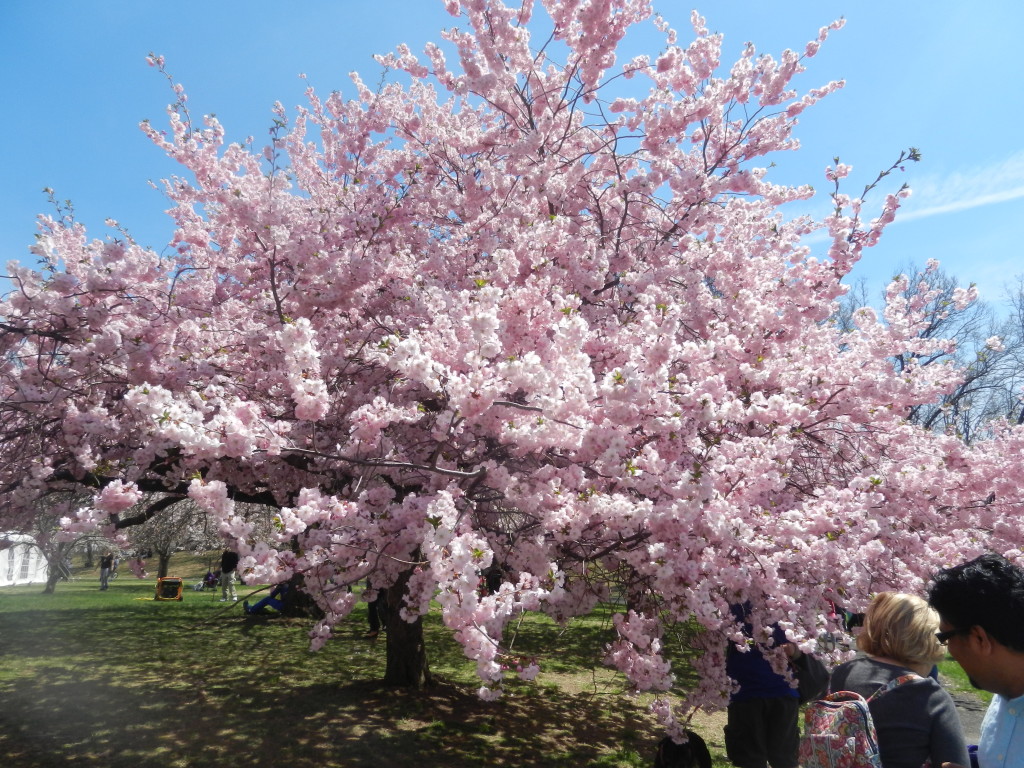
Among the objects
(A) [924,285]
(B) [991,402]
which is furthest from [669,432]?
(B) [991,402]

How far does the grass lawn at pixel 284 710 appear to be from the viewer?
17.2ft

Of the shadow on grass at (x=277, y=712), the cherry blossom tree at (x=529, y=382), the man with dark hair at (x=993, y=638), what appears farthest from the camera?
the shadow on grass at (x=277, y=712)

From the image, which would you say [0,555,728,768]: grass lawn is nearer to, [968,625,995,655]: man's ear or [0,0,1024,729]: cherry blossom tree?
[0,0,1024,729]: cherry blossom tree

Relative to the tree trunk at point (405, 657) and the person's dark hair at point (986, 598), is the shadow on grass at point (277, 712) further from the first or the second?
the person's dark hair at point (986, 598)

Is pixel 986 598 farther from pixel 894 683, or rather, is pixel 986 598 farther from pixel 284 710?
pixel 284 710

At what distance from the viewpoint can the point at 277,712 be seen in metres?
6.43

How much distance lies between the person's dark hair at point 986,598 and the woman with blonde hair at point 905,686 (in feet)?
0.86

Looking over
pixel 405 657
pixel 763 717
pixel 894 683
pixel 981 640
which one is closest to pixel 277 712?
pixel 405 657

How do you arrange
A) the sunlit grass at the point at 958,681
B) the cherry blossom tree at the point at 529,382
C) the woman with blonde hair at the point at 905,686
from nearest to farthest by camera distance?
the woman with blonde hair at the point at 905,686, the cherry blossom tree at the point at 529,382, the sunlit grass at the point at 958,681

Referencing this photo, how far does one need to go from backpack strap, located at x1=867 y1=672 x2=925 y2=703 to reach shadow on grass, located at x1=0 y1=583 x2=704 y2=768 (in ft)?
9.59

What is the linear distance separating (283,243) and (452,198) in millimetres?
2410

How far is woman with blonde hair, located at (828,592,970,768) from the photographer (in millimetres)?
2088

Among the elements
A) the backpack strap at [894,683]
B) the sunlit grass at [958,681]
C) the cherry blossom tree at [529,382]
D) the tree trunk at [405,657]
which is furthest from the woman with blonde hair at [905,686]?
the sunlit grass at [958,681]

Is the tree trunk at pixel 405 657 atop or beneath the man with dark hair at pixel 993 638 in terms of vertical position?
beneath
